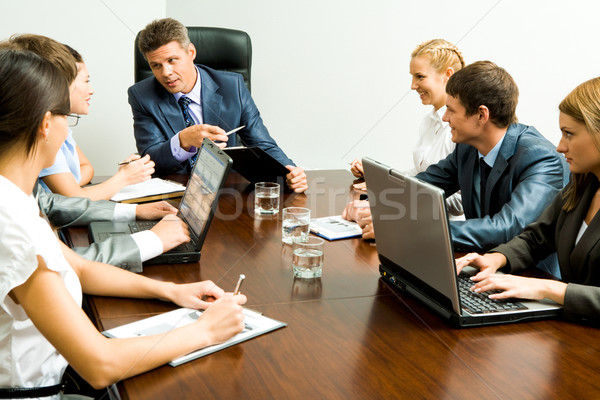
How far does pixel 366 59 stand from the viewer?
3.93 meters

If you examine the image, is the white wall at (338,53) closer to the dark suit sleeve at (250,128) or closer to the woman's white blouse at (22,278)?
the dark suit sleeve at (250,128)

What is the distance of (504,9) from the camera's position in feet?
11.6

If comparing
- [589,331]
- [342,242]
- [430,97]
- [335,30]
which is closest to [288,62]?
[335,30]

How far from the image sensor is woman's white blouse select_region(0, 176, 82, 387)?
96 cm

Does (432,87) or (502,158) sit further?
(432,87)

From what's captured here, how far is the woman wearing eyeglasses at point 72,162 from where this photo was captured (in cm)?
202

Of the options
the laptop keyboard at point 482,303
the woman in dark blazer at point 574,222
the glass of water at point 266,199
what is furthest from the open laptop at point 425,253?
the glass of water at point 266,199

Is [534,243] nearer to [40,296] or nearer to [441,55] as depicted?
[40,296]

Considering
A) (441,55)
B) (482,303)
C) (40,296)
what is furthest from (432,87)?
(40,296)

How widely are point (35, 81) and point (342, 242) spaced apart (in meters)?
1.02

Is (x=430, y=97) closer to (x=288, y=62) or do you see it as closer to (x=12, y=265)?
(x=288, y=62)

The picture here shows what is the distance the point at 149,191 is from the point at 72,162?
1.07 feet

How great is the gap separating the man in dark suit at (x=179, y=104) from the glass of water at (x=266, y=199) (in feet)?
1.88

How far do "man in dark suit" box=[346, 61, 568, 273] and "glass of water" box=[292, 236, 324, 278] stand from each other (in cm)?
34
